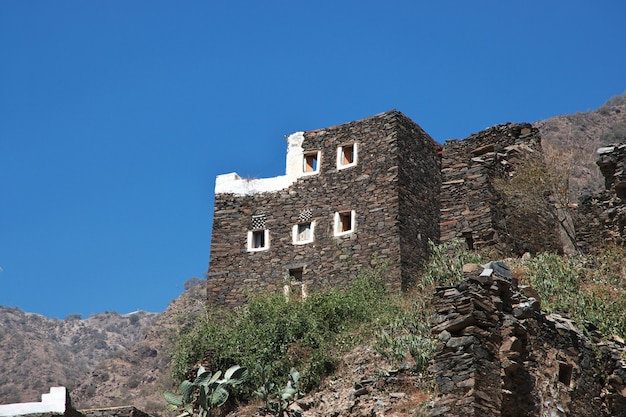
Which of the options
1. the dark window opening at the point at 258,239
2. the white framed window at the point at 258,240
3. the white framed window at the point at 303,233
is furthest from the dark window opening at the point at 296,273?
the dark window opening at the point at 258,239

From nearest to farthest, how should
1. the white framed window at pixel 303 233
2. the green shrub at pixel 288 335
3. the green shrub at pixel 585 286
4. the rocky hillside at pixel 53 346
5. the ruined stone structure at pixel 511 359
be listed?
the ruined stone structure at pixel 511 359
the green shrub at pixel 585 286
the green shrub at pixel 288 335
the white framed window at pixel 303 233
the rocky hillside at pixel 53 346

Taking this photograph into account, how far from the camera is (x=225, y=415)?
67.0ft

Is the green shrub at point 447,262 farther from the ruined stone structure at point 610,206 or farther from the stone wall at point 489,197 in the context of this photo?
the ruined stone structure at point 610,206

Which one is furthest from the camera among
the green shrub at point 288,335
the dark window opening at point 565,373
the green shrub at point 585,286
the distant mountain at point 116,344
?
the distant mountain at point 116,344

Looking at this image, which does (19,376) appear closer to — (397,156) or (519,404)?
(397,156)

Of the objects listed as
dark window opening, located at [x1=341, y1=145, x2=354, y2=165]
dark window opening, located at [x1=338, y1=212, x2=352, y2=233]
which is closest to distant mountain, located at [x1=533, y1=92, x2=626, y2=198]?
dark window opening, located at [x1=341, y1=145, x2=354, y2=165]

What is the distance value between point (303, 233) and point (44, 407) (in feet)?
31.2

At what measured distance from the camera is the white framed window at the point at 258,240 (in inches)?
1061

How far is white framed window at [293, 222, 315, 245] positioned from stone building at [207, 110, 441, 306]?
0.09 feet

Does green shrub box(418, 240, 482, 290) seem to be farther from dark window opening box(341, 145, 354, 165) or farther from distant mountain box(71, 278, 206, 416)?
distant mountain box(71, 278, 206, 416)

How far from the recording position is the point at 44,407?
1950cm

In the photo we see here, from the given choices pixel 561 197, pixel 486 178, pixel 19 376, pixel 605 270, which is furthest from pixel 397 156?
pixel 19 376

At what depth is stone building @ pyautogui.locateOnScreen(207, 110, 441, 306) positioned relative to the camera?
25.3 metres

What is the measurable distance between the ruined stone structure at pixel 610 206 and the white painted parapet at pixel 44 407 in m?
13.1
